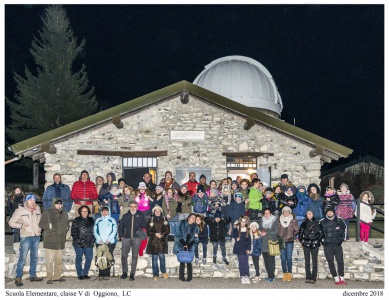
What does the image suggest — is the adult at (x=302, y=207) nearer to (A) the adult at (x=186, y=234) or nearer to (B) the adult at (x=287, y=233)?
(B) the adult at (x=287, y=233)

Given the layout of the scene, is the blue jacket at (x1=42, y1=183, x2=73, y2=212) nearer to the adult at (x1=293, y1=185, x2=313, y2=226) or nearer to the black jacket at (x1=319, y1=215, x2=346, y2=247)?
the adult at (x1=293, y1=185, x2=313, y2=226)

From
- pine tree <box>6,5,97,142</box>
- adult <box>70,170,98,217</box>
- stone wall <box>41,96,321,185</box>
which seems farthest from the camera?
pine tree <box>6,5,97,142</box>

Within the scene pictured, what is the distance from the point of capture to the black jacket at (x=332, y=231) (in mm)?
9508

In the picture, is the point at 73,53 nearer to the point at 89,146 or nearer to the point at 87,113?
the point at 87,113

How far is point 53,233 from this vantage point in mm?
9570

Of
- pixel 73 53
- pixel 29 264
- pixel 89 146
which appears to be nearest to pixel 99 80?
pixel 73 53

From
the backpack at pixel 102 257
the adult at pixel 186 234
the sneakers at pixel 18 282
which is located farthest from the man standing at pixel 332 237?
the sneakers at pixel 18 282

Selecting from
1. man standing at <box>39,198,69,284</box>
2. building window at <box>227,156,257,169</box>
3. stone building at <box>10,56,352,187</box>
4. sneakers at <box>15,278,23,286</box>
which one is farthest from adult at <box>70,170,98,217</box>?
building window at <box>227,156,257,169</box>

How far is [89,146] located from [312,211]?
6386mm

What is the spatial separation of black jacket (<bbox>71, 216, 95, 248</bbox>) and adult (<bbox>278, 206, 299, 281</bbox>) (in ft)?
13.0

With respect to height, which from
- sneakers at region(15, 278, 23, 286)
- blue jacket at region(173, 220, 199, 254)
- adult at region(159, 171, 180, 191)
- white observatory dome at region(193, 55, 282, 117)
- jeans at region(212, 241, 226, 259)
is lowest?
sneakers at region(15, 278, 23, 286)

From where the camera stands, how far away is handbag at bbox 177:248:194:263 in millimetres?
9617

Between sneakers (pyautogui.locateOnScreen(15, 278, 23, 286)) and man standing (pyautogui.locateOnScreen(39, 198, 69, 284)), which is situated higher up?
man standing (pyautogui.locateOnScreen(39, 198, 69, 284))

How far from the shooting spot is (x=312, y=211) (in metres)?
10.1
